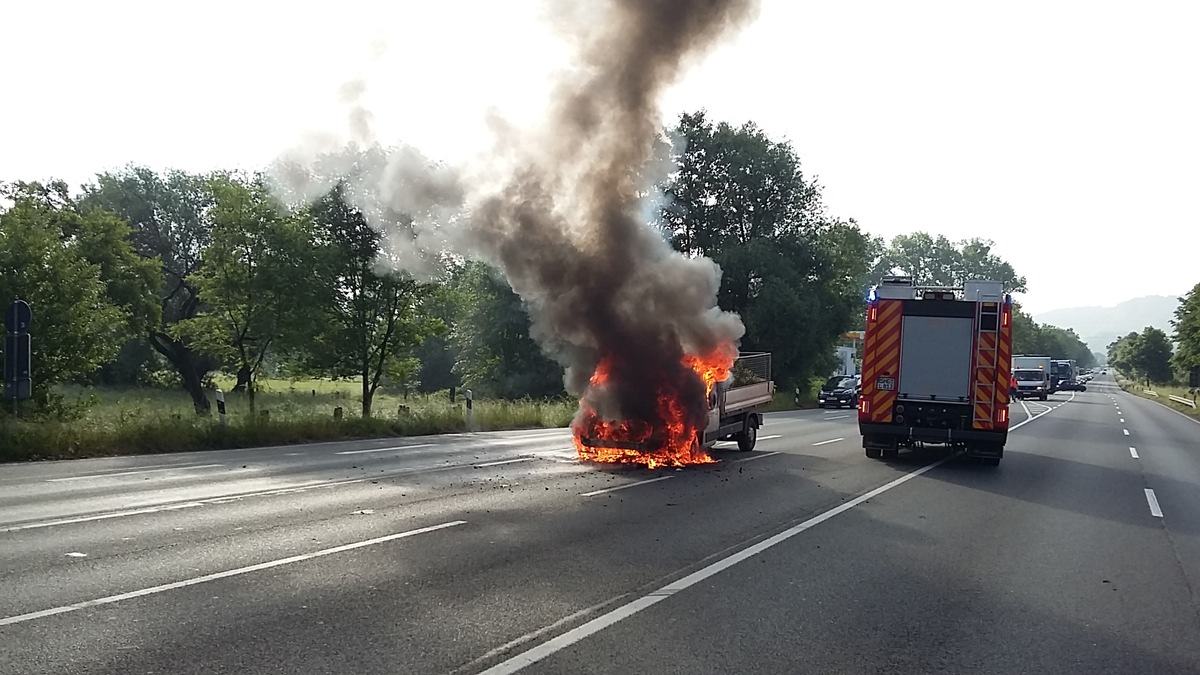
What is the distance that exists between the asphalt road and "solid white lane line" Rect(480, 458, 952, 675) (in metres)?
0.03

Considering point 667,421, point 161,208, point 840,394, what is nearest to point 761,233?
point 840,394

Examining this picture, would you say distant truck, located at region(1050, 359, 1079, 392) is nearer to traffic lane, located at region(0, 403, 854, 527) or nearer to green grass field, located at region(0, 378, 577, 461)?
green grass field, located at region(0, 378, 577, 461)

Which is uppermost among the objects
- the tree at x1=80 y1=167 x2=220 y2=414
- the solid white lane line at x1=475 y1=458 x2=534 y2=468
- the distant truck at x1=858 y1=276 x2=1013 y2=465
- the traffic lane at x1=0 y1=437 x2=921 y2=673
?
the tree at x1=80 y1=167 x2=220 y2=414

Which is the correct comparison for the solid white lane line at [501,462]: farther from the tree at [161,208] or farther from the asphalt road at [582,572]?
the tree at [161,208]

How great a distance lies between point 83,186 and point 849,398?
42.0 m

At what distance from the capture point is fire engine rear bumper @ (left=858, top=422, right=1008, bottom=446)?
16.2 m

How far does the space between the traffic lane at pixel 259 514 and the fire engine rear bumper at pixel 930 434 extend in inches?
27.6

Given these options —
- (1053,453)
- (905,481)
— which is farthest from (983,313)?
(1053,453)

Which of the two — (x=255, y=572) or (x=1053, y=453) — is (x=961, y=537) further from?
(x=1053, y=453)

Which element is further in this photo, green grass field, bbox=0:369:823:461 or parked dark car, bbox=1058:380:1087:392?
parked dark car, bbox=1058:380:1087:392

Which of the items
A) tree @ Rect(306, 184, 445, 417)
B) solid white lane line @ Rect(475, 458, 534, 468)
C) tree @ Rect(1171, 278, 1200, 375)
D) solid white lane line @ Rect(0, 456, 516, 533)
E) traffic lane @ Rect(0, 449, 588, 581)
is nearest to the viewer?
traffic lane @ Rect(0, 449, 588, 581)

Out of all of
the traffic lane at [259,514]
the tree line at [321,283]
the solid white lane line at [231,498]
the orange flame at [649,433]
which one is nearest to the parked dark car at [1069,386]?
the tree line at [321,283]

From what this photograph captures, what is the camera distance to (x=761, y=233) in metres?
51.2

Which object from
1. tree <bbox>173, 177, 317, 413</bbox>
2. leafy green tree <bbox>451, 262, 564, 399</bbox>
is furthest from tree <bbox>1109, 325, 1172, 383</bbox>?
tree <bbox>173, 177, 317, 413</bbox>
